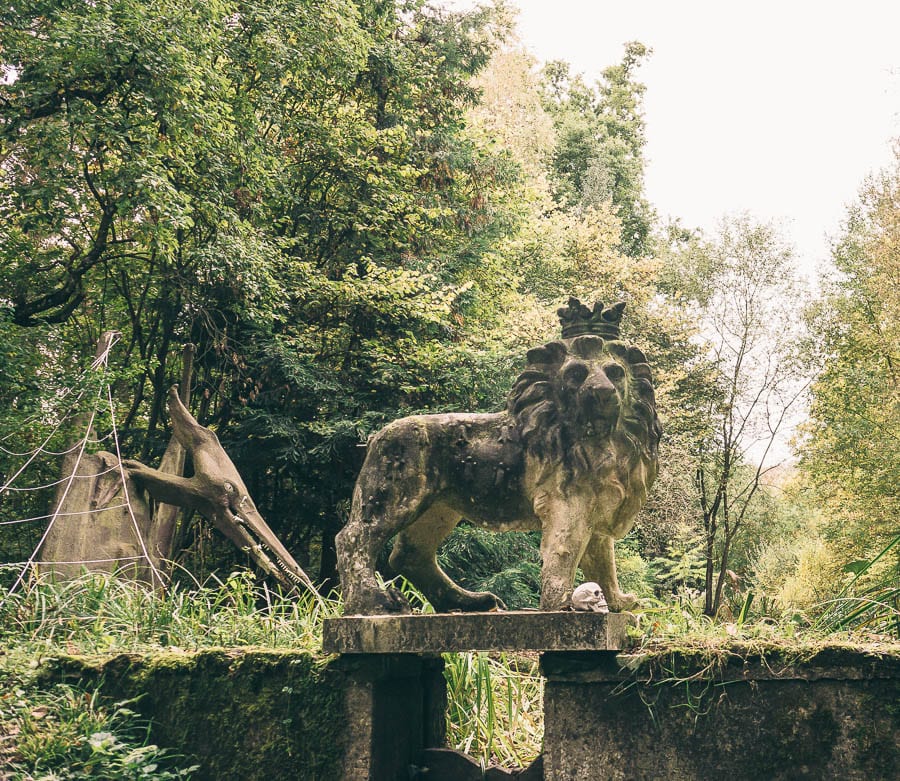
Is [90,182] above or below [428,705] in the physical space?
above

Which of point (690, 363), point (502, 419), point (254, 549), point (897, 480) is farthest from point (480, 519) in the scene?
point (690, 363)

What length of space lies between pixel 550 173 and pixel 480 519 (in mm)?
21622

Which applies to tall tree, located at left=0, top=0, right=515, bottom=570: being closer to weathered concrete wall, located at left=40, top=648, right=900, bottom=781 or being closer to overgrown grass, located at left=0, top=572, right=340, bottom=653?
overgrown grass, located at left=0, top=572, right=340, bottom=653

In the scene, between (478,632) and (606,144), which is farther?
(606,144)

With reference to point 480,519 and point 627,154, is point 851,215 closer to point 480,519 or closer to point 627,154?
point 627,154

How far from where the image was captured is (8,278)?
10742mm

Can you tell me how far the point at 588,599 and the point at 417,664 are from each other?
116cm

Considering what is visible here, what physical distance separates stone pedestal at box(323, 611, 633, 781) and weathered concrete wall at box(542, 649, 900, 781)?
0.19 m

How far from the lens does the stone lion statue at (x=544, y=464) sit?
3.75m

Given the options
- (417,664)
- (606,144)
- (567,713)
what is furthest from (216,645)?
(606,144)

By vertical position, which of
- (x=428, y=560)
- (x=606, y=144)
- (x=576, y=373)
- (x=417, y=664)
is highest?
(x=606, y=144)

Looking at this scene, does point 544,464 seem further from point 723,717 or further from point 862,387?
point 862,387

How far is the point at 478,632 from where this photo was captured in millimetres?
3514

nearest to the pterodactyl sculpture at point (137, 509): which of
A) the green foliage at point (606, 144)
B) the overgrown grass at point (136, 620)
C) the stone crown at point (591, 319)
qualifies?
the overgrown grass at point (136, 620)
